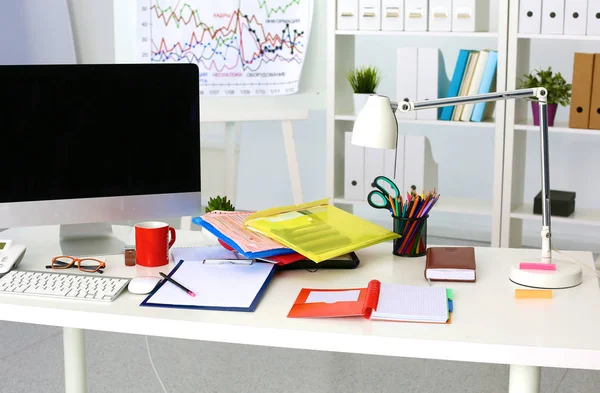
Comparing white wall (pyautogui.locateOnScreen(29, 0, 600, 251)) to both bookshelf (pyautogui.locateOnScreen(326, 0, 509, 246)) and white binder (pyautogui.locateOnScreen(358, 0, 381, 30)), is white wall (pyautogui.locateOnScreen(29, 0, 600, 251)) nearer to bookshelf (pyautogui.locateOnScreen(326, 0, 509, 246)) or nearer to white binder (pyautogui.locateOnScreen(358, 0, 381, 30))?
bookshelf (pyautogui.locateOnScreen(326, 0, 509, 246))

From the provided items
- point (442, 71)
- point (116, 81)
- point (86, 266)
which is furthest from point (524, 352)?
point (442, 71)

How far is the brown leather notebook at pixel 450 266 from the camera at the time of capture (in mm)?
1730

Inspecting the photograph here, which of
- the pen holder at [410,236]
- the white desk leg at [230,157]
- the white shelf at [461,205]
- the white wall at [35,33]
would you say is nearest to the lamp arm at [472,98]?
the pen holder at [410,236]

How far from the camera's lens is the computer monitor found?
73.7 inches

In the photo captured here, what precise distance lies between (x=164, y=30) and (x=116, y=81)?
78.7 inches

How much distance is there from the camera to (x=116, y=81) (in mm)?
1901

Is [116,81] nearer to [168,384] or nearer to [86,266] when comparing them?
[86,266]

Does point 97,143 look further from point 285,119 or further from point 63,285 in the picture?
point 285,119

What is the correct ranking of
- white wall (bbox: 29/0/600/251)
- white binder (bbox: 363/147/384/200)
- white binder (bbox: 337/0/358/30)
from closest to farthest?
1. white binder (bbox: 337/0/358/30)
2. white binder (bbox: 363/147/384/200)
3. white wall (bbox: 29/0/600/251)

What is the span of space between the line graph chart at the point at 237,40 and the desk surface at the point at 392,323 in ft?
6.81

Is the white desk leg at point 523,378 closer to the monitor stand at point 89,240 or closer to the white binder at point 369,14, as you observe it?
the monitor stand at point 89,240

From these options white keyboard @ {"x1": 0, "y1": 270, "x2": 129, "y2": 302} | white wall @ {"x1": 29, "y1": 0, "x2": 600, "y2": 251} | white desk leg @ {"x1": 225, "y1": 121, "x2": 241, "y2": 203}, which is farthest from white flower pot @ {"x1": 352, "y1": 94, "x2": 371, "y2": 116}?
white keyboard @ {"x1": 0, "y1": 270, "x2": 129, "y2": 302}

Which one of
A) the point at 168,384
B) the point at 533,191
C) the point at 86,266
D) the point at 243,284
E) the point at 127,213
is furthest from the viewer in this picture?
the point at 533,191

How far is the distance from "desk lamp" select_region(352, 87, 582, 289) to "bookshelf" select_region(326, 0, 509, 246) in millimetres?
1734
